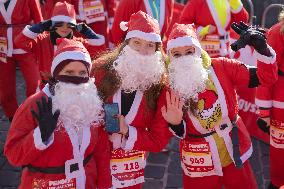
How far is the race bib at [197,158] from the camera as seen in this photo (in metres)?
4.04

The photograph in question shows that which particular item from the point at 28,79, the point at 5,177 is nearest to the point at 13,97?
the point at 28,79

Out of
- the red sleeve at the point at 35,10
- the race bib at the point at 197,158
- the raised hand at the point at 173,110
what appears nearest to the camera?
the raised hand at the point at 173,110

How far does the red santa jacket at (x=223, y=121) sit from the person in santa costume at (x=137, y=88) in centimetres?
28

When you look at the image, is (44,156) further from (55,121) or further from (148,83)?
(148,83)

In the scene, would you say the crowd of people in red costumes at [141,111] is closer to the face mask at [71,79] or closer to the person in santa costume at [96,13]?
the face mask at [71,79]

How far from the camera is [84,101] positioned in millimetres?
3400

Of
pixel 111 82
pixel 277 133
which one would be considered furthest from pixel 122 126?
pixel 277 133

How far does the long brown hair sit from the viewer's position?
379 cm

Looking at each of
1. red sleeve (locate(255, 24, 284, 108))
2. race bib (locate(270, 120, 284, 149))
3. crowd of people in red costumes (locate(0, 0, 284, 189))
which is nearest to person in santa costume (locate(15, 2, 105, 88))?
crowd of people in red costumes (locate(0, 0, 284, 189))

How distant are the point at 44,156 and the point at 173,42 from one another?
129 centimetres

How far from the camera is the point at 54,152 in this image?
11.1 ft

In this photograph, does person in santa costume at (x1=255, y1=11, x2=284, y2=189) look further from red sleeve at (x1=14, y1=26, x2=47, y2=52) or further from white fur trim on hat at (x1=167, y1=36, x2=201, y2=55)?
red sleeve at (x1=14, y1=26, x2=47, y2=52)

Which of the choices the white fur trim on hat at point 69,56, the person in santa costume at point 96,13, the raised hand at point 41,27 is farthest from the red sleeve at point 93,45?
the white fur trim on hat at point 69,56

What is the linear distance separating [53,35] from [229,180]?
7.96ft
